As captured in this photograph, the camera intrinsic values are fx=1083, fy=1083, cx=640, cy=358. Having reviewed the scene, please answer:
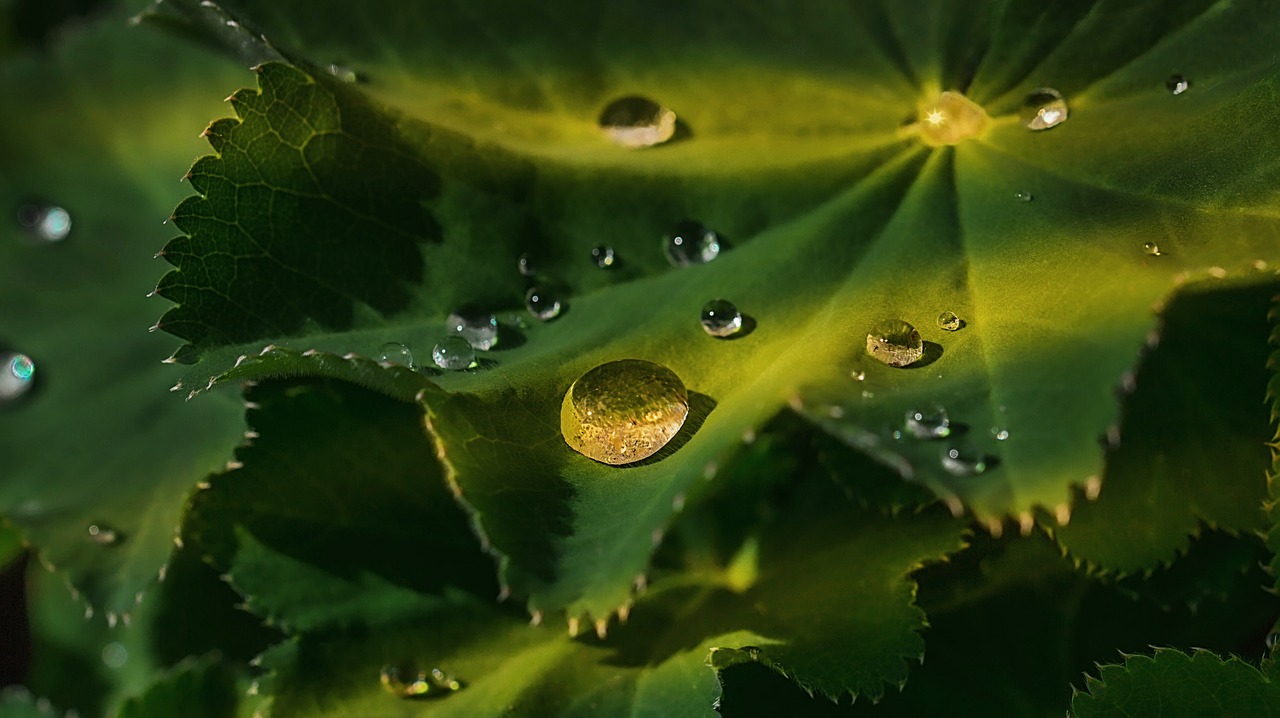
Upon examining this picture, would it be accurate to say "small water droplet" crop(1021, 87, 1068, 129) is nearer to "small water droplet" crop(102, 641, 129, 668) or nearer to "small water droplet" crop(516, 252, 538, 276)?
"small water droplet" crop(516, 252, 538, 276)

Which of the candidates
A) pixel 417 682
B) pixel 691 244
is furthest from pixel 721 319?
pixel 417 682

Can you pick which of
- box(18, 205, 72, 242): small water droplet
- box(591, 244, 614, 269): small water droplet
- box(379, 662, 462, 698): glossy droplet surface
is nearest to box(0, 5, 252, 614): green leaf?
box(18, 205, 72, 242): small water droplet

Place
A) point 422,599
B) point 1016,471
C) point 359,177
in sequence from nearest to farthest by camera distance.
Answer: point 1016,471, point 359,177, point 422,599

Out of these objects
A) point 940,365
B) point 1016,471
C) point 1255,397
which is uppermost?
point 1255,397

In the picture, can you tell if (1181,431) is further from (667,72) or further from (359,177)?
(359,177)

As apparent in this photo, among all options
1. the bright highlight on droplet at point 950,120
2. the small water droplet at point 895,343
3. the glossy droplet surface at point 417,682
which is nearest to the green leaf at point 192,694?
the glossy droplet surface at point 417,682

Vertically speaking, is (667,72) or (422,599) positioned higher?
(667,72)

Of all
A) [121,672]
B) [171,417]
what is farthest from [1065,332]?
[121,672]
